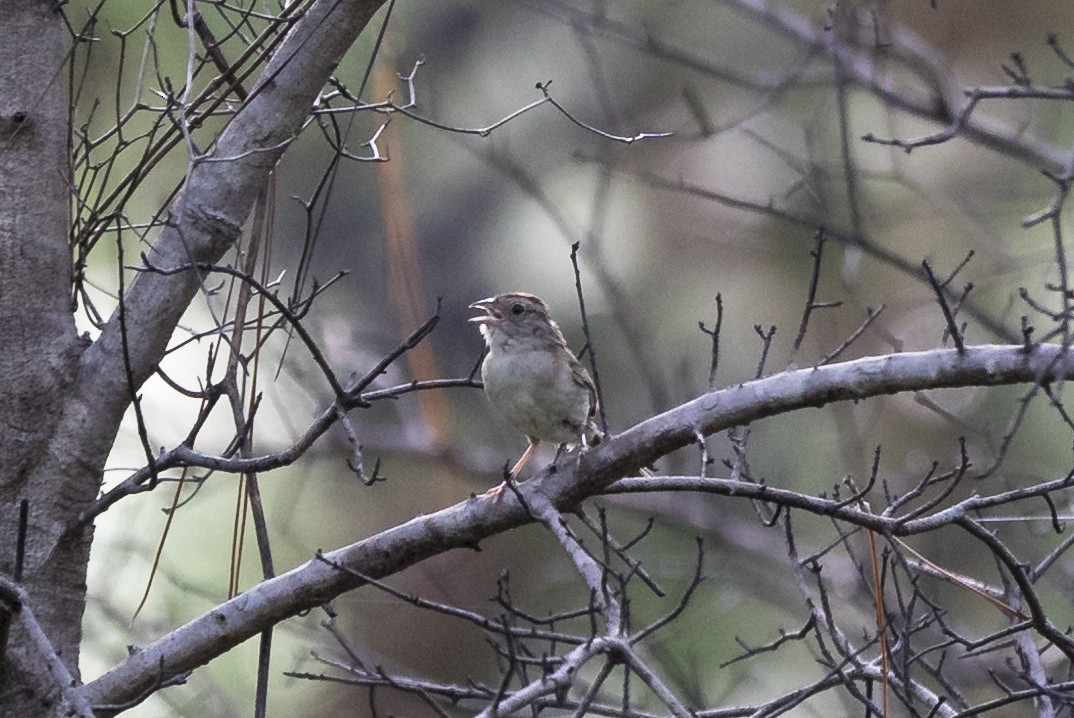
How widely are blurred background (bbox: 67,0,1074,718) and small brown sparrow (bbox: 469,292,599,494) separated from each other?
1.72 meters

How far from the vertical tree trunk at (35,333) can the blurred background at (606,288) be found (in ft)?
10.7

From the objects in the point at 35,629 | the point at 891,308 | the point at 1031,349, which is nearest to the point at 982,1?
the point at 891,308

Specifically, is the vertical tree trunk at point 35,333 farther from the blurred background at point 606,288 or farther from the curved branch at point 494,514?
the blurred background at point 606,288

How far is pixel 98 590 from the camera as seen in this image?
7.68m

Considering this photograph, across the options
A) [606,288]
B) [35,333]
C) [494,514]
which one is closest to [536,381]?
[494,514]

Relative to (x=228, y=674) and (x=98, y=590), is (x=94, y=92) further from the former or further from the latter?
(x=228, y=674)

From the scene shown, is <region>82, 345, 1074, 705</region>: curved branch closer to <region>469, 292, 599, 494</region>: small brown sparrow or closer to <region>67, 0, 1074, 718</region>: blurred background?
<region>469, 292, 599, 494</region>: small brown sparrow

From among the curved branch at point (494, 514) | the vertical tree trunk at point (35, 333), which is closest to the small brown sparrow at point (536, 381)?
the curved branch at point (494, 514)

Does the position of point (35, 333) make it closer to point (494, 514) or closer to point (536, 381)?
point (494, 514)

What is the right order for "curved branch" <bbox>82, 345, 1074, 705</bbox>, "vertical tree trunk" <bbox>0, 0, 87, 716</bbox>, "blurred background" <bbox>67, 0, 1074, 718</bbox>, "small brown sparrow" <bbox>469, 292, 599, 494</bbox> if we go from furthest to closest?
"blurred background" <bbox>67, 0, 1074, 718</bbox>
"small brown sparrow" <bbox>469, 292, 599, 494</bbox>
"vertical tree trunk" <bbox>0, 0, 87, 716</bbox>
"curved branch" <bbox>82, 345, 1074, 705</bbox>

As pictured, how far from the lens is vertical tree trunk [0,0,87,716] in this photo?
136 inches

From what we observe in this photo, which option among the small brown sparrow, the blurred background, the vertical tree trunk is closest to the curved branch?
the vertical tree trunk

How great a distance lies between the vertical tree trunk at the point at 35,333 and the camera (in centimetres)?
345

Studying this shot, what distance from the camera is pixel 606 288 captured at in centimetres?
730
